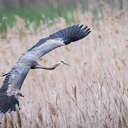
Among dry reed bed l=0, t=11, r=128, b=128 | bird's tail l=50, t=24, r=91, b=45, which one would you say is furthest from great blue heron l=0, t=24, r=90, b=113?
dry reed bed l=0, t=11, r=128, b=128

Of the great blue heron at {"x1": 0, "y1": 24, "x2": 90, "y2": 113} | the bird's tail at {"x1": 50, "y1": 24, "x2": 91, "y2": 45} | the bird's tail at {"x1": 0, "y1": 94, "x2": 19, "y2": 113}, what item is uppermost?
the bird's tail at {"x1": 50, "y1": 24, "x2": 91, "y2": 45}

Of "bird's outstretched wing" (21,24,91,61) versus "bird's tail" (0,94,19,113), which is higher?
"bird's outstretched wing" (21,24,91,61)

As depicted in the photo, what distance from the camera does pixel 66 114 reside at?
143 inches

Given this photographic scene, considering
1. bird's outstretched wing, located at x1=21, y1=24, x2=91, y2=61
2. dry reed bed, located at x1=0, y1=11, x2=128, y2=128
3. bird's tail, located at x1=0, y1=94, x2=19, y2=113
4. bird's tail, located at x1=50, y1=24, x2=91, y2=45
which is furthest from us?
bird's tail, located at x1=50, y1=24, x2=91, y2=45

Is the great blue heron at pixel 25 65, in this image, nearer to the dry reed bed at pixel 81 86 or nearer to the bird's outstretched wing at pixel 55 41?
the bird's outstretched wing at pixel 55 41

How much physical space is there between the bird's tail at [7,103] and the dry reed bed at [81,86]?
1.02 feet

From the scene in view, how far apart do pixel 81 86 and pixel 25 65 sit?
0.78m

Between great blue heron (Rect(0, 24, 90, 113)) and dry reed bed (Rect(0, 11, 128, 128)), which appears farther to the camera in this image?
dry reed bed (Rect(0, 11, 128, 128))

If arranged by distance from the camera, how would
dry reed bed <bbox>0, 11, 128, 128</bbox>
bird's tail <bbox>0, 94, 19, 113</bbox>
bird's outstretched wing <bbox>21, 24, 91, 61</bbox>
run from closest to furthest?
1. bird's tail <bbox>0, 94, 19, 113</bbox>
2. dry reed bed <bbox>0, 11, 128, 128</bbox>
3. bird's outstretched wing <bbox>21, 24, 91, 61</bbox>

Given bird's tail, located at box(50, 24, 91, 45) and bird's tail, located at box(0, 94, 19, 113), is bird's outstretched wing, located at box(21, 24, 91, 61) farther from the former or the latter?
bird's tail, located at box(0, 94, 19, 113)

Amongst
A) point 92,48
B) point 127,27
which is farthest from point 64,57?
point 127,27

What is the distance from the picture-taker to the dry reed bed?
3.49 meters

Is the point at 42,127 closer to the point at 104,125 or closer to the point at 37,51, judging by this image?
the point at 104,125

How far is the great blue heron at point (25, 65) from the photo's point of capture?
10.7 ft
